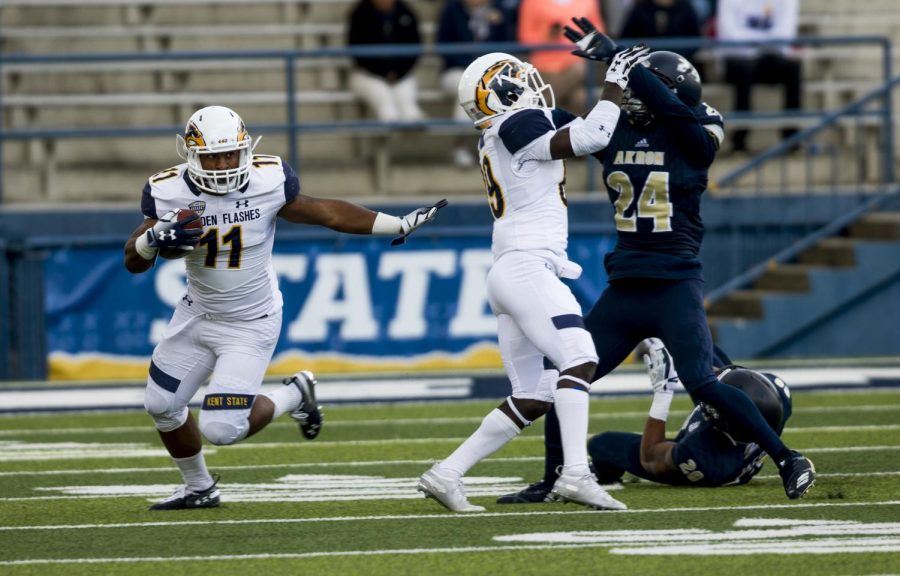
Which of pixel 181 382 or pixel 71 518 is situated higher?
pixel 181 382

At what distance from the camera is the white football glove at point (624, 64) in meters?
6.24

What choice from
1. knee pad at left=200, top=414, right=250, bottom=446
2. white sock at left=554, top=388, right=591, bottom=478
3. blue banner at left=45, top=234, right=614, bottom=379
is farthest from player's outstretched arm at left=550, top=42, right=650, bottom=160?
blue banner at left=45, top=234, right=614, bottom=379

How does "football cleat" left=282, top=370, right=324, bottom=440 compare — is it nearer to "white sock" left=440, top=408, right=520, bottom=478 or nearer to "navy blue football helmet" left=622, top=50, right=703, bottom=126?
"white sock" left=440, top=408, right=520, bottom=478

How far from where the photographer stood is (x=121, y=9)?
14930 millimetres

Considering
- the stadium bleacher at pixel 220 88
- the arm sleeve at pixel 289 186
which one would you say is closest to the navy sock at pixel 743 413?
the arm sleeve at pixel 289 186

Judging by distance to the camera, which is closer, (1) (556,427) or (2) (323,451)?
(1) (556,427)

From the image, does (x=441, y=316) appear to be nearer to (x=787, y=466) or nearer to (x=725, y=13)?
(x=725, y=13)

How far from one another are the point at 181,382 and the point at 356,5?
7579mm

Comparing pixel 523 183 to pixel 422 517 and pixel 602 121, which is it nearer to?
pixel 602 121

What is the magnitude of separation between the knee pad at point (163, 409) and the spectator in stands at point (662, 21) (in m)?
7.82

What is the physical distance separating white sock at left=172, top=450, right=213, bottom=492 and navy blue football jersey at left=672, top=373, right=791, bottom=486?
5.84 feet

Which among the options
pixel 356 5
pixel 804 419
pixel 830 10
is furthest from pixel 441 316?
pixel 830 10

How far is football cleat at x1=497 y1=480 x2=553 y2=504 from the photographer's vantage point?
640 centimetres

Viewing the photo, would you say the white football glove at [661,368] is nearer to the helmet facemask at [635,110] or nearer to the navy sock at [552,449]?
the navy sock at [552,449]
